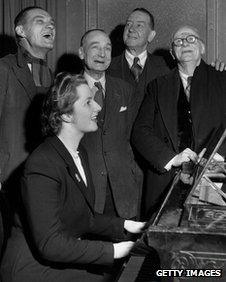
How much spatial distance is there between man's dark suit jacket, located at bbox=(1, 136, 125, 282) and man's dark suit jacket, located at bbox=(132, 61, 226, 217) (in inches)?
41.4

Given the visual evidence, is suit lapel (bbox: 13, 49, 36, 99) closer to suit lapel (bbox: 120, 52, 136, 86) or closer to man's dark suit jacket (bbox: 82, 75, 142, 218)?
man's dark suit jacket (bbox: 82, 75, 142, 218)

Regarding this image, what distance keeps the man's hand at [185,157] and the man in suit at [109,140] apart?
0.45m

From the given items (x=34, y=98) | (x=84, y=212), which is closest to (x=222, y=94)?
(x=34, y=98)

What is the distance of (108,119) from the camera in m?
3.56

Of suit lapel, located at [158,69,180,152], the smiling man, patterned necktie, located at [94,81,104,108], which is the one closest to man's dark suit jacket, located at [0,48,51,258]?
the smiling man

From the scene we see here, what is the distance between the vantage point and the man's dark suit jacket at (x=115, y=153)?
349 centimetres

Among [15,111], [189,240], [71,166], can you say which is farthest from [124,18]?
[189,240]

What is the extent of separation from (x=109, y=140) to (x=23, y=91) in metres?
0.70

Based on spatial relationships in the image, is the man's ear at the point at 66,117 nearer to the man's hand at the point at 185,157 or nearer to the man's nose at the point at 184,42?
the man's hand at the point at 185,157

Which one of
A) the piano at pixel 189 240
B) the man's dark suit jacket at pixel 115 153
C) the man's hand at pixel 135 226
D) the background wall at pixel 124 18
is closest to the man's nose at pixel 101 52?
the man's dark suit jacket at pixel 115 153

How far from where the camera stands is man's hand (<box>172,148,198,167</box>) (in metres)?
2.92

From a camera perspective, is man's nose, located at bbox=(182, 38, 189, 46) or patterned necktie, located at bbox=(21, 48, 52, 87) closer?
patterned necktie, located at bbox=(21, 48, 52, 87)

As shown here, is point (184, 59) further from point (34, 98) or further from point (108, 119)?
point (34, 98)

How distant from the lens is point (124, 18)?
5164 millimetres
